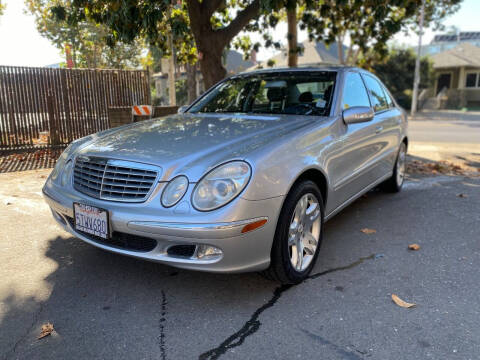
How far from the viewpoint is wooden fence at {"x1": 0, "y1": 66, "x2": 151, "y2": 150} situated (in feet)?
28.8

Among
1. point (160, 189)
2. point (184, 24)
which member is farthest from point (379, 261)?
point (184, 24)

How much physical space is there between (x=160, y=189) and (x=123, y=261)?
113 centimetres

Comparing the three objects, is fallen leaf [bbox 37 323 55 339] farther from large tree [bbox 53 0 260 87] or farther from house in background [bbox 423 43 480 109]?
house in background [bbox 423 43 480 109]

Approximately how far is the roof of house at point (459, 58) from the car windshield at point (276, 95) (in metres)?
34.3

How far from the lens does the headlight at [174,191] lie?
93.2 inches

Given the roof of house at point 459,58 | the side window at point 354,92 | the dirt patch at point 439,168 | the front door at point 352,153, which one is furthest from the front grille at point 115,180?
the roof of house at point 459,58

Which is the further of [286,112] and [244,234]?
[286,112]

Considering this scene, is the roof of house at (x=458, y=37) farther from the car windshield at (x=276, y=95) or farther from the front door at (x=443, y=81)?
the car windshield at (x=276, y=95)

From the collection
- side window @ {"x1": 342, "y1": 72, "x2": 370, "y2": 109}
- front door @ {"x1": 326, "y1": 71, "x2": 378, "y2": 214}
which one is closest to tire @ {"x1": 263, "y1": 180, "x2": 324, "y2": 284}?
front door @ {"x1": 326, "y1": 71, "x2": 378, "y2": 214}

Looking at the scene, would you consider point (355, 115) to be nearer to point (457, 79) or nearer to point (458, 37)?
point (457, 79)

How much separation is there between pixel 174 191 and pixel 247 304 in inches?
35.8

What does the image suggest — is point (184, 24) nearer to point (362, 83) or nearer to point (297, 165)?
point (362, 83)

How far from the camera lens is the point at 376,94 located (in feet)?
15.2

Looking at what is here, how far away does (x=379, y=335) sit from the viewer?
7.43ft
